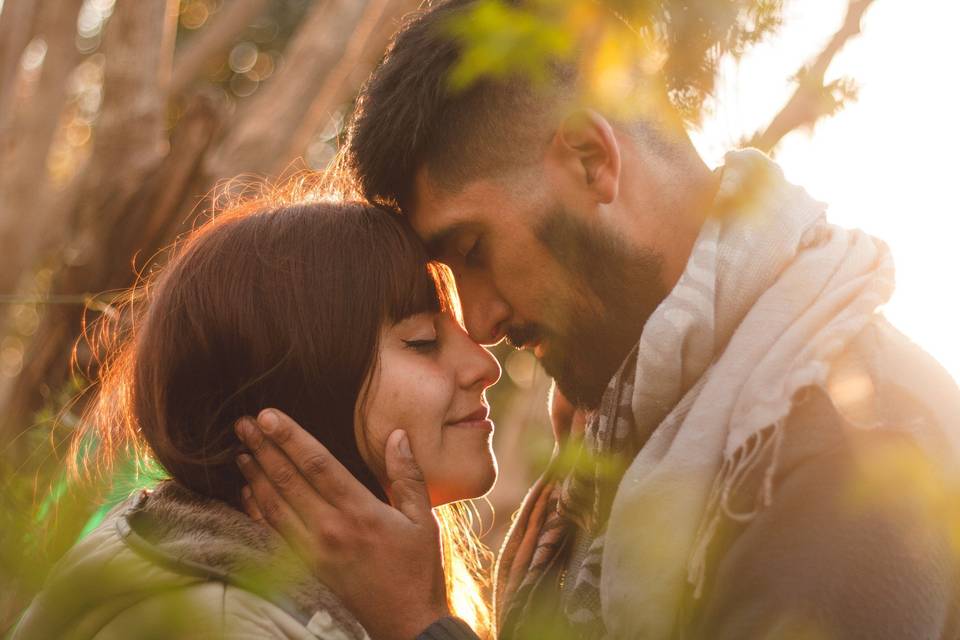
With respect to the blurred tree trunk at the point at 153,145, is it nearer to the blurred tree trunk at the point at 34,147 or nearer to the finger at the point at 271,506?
the blurred tree trunk at the point at 34,147

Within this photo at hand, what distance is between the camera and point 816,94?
6.51ft

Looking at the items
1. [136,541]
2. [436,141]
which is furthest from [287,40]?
[136,541]

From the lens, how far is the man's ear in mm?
2672

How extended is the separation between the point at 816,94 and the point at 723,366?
65 centimetres

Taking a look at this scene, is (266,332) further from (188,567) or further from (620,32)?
(620,32)

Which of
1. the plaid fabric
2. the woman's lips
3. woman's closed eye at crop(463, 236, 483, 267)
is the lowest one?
the plaid fabric

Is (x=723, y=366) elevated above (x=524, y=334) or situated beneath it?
elevated above

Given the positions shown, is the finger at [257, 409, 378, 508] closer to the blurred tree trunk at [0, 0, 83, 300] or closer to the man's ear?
the man's ear

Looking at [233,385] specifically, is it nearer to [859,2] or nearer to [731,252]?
[731,252]

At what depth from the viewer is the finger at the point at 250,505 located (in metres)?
2.50

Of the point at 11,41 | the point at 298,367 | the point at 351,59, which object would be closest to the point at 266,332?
the point at 298,367

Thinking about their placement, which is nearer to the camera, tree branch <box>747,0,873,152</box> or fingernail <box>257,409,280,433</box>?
tree branch <box>747,0,873,152</box>

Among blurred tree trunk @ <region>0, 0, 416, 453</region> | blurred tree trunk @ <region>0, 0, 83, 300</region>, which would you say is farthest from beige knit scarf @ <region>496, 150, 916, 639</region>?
blurred tree trunk @ <region>0, 0, 83, 300</region>

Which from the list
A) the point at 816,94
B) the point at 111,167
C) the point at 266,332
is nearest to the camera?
the point at 816,94
